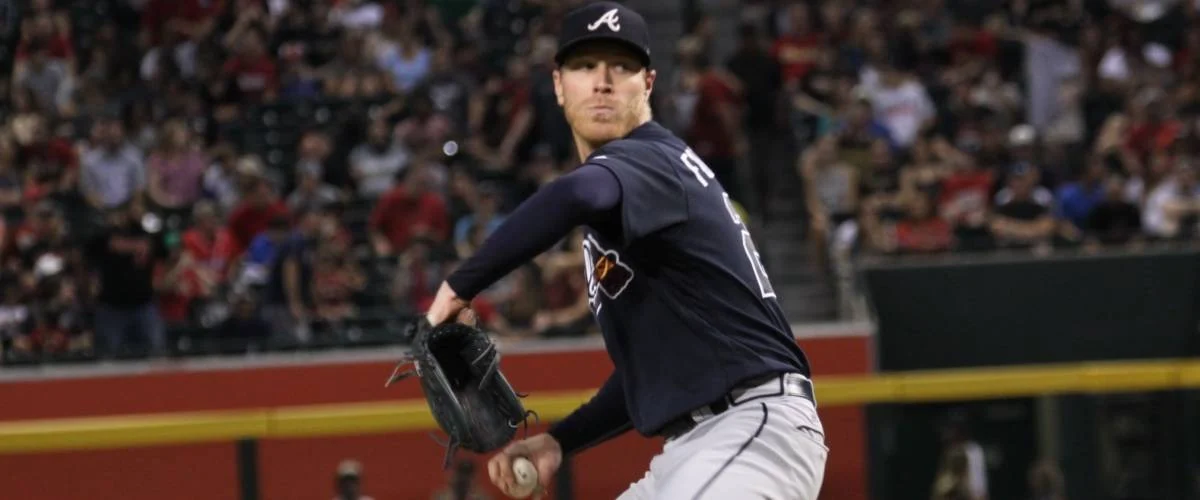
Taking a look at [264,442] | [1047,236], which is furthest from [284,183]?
[264,442]

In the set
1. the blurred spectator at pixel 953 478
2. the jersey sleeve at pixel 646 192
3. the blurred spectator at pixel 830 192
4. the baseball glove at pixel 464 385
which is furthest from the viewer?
the blurred spectator at pixel 830 192

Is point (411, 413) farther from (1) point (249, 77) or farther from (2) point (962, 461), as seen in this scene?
(1) point (249, 77)

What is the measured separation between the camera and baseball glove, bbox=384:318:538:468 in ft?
11.5

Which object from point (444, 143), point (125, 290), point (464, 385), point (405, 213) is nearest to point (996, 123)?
point (444, 143)

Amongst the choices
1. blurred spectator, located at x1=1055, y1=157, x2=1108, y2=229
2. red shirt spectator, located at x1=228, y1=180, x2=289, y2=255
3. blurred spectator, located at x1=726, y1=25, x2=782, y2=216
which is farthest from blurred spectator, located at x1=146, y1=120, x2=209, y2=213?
blurred spectator, located at x1=1055, y1=157, x2=1108, y2=229

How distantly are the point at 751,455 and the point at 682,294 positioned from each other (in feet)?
1.10

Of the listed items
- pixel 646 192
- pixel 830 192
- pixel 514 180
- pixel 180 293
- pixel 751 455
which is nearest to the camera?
pixel 646 192

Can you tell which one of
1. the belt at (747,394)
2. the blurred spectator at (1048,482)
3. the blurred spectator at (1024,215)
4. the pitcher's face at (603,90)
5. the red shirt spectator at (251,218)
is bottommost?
the blurred spectator at (1048,482)

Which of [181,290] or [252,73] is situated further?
[252,73]

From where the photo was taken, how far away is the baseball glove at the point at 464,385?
3.51 m

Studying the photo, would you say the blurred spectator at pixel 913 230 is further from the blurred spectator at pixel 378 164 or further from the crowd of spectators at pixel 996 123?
the blurred spectator at pixel 378 164

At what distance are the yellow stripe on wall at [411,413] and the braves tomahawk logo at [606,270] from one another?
10.7 feet

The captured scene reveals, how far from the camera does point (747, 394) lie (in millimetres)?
3660

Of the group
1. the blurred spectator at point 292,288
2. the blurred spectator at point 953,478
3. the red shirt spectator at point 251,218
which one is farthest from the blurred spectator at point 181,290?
the blurred spectator at point 953,478
